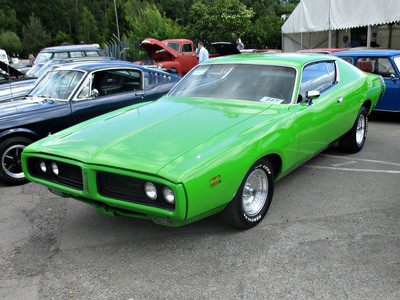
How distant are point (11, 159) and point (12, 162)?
0.05 meters

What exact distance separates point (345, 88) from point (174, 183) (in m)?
3.39

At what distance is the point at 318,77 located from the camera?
4.83m

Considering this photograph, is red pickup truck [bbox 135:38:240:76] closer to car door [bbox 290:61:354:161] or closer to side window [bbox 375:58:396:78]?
side window [bbox 375:58:396:78]

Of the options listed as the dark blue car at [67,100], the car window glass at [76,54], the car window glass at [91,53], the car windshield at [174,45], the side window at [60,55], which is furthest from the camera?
the car windshield at [174,45]

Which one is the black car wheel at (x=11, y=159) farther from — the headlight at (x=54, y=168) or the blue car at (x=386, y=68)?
the blue car at (x=386, y=68)

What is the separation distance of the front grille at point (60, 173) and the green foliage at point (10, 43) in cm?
7176

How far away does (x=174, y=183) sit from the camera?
2.71m

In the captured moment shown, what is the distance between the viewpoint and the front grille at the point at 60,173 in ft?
10.6

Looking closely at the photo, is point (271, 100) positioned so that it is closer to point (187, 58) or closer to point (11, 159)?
point (11, 159)

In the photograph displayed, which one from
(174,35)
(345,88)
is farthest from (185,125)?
(174,35)

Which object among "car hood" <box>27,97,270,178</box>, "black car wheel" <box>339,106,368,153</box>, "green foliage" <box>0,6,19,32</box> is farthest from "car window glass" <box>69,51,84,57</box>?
"green foliage" <box>0,6,19,32</box>

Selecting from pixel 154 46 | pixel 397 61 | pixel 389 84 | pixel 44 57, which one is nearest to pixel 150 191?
pixel 389 84

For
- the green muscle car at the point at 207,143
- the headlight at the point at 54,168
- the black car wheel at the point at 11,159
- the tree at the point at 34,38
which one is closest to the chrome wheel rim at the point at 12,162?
the black car wheel at the point at 11,159

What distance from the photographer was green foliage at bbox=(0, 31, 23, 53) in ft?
218
